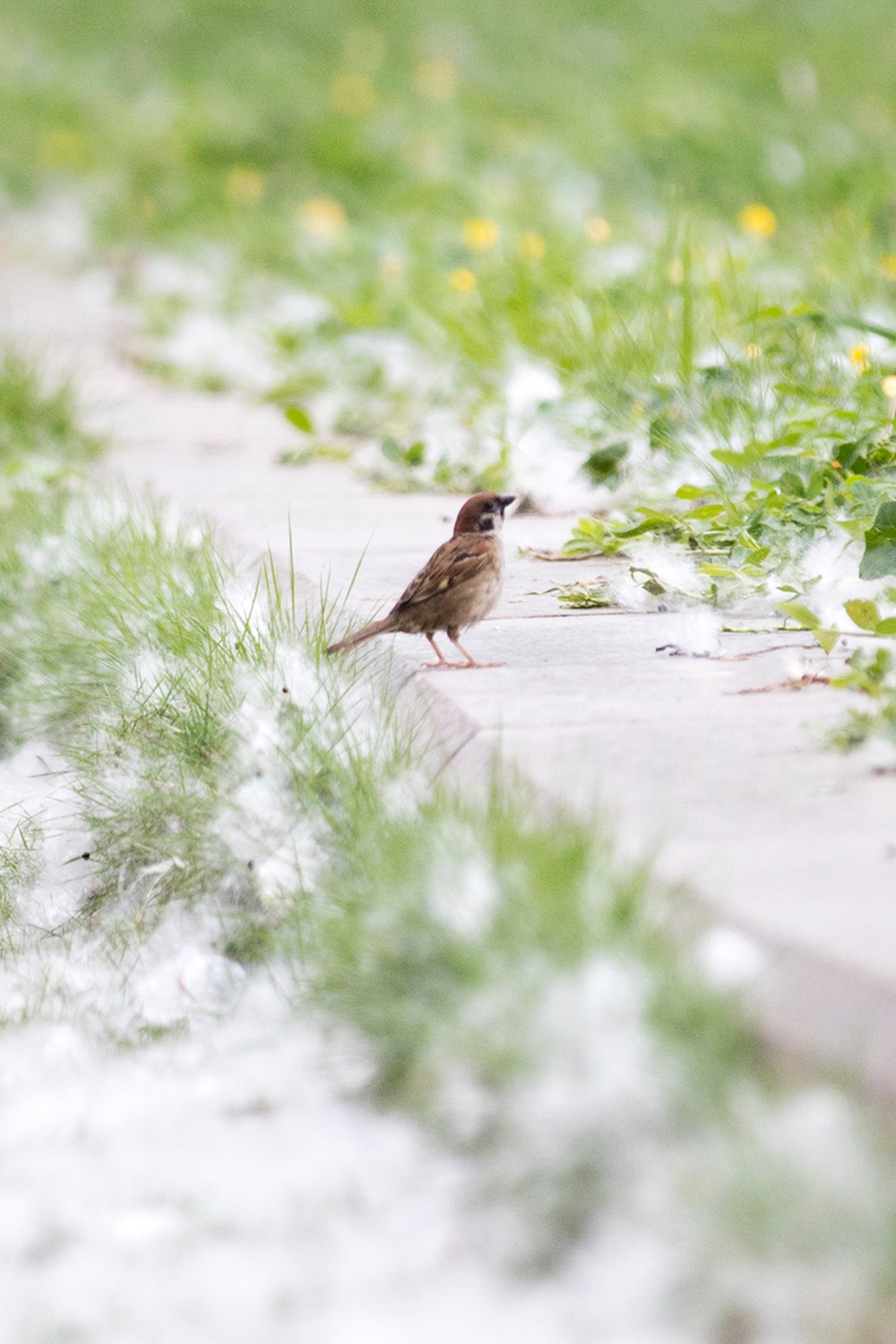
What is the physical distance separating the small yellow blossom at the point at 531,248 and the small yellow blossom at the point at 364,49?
8.02 m

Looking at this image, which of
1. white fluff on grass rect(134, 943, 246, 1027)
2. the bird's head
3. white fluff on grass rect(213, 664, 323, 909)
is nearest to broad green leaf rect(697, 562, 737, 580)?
the bird's head

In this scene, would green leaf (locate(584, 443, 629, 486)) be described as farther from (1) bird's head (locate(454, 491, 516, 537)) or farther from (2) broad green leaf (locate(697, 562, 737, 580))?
(1) bird's head (locate(454, 491, 516, 537))

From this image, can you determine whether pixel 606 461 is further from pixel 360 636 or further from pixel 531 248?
pixel 531 248

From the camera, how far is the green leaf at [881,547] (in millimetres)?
3205

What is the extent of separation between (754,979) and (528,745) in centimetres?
70

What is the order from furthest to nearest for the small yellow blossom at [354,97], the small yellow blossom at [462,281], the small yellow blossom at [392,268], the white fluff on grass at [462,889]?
the small yellow blossom at [354,97] < the small yellow blossom at [392,268] < the small yellow blossom at [462,281] < the white fluff on grass at [462,889]

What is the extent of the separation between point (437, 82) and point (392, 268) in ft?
19.5

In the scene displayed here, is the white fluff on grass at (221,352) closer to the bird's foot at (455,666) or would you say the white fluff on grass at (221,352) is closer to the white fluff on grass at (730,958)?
the bird's foot at (455,666)

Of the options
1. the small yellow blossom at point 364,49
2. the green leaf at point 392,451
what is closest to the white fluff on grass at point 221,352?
the green leaf at point 392,451

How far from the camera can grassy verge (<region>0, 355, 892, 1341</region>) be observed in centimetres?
177

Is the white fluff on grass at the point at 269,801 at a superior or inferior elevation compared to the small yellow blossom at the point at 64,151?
inferior

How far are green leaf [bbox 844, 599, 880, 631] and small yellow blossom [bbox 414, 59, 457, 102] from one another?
993cm

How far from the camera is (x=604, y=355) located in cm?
502

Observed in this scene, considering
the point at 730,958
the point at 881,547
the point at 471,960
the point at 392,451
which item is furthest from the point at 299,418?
the point at 730,958
